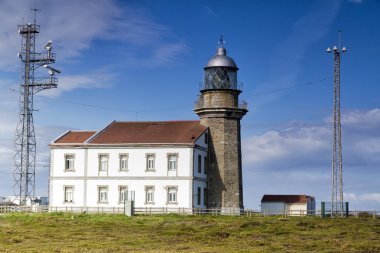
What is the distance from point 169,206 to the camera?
59.9m

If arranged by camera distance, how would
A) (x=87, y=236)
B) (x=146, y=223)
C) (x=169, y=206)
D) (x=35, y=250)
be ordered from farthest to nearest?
(x=169, y=206), (x=146, y=223), (x=87, y=236), (x=35, y=250)

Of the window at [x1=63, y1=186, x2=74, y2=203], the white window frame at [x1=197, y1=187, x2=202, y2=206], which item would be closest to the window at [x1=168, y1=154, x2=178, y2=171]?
the white window frame at [x1=197, y1=187, x2=202, y2=206]

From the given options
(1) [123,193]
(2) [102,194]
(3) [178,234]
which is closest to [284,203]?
(1) [123,193]

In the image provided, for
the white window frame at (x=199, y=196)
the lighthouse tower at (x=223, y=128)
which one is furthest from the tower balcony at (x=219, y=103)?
the white window frame at (x=199, y=196)

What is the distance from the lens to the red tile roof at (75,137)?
64.1 meters

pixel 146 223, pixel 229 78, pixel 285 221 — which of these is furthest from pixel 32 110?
pixel 285 221

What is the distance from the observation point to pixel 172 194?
60312mm

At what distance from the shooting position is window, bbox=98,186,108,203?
203 feet

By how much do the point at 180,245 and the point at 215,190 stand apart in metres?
27.9

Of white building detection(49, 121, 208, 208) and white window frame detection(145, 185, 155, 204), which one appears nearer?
white building detection(49, 121, 208, 208)

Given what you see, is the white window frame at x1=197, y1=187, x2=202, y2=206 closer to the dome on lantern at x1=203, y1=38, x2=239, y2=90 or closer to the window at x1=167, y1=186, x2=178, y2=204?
the window at x1=167, y1=186, x2=178, y2=204

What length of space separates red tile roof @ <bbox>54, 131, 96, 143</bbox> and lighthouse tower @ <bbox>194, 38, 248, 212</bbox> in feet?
32.0

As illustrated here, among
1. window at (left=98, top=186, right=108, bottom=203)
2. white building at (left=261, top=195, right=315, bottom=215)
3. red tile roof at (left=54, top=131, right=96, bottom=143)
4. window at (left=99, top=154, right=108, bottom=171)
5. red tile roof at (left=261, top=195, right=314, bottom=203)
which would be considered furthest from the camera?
red tile roof at (left=54, top=131, right=96, bottom=143)

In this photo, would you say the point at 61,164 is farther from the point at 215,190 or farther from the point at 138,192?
the point at 215,190
